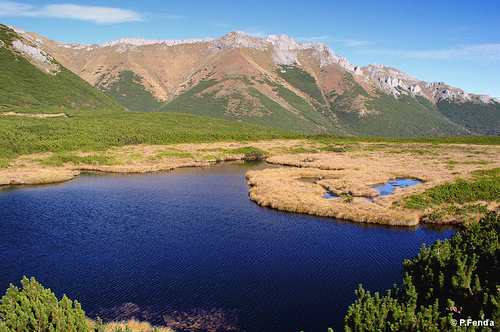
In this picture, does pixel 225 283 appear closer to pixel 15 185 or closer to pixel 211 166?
pixel 15 185

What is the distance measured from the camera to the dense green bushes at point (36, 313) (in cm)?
1717

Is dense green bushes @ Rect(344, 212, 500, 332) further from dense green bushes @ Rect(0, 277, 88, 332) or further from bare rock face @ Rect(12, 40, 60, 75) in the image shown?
bare rock face @ Rect(12, 40, 60, 75)

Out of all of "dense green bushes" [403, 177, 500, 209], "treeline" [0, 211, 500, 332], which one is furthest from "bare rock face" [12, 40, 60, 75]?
"treeline" [0, 211, 500, 332]

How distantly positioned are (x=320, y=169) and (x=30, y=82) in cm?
16978

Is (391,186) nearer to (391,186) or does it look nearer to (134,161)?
(391,186)

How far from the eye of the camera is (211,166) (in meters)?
99.5

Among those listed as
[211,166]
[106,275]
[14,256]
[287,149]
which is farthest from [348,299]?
[287,149]

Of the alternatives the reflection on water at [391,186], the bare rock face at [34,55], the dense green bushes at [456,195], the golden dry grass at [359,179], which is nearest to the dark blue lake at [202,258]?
the golden dry grass at [359,179]

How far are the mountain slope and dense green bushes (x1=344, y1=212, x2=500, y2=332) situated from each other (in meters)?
174

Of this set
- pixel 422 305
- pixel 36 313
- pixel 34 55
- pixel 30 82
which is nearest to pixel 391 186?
pixel 422 305

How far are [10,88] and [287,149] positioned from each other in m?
140

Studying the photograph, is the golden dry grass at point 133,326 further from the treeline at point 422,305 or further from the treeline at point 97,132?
the treeline at point 97,132

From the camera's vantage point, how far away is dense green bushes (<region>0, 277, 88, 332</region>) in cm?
1717

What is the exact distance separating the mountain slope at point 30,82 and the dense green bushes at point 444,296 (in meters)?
174
